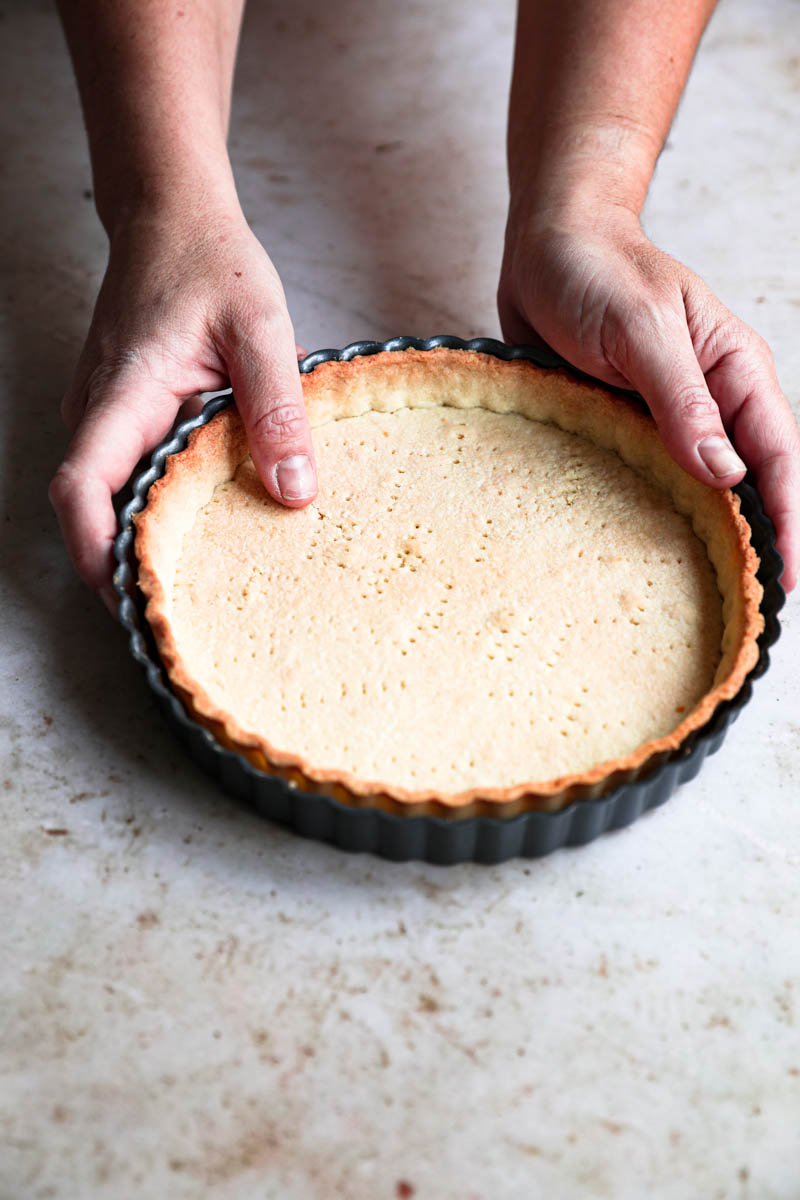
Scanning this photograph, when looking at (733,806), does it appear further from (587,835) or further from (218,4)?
(218,4)

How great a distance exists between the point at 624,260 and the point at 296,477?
0.64 metres

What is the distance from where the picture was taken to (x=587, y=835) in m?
1.38

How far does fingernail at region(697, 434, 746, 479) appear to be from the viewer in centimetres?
152

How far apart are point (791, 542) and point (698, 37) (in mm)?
1135

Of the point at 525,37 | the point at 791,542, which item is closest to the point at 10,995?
the point at 791,542

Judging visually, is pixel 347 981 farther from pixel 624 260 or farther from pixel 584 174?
pixel 584 174

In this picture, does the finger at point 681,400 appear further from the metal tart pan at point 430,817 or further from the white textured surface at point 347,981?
the white textured surface at point 347,981

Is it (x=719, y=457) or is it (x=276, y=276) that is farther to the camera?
(x=276, y=276)

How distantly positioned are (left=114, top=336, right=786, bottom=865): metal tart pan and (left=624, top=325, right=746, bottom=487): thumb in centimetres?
14

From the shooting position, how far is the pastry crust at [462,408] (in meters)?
1.27

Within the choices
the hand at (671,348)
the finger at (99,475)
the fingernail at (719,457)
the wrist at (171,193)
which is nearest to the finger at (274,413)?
the finger at (99,475)

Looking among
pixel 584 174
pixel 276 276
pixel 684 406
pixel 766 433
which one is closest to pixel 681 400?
pixel 684 406

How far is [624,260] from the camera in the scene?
171 cm

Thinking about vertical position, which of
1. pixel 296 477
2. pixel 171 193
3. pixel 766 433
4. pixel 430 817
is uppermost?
pixel 171 193
